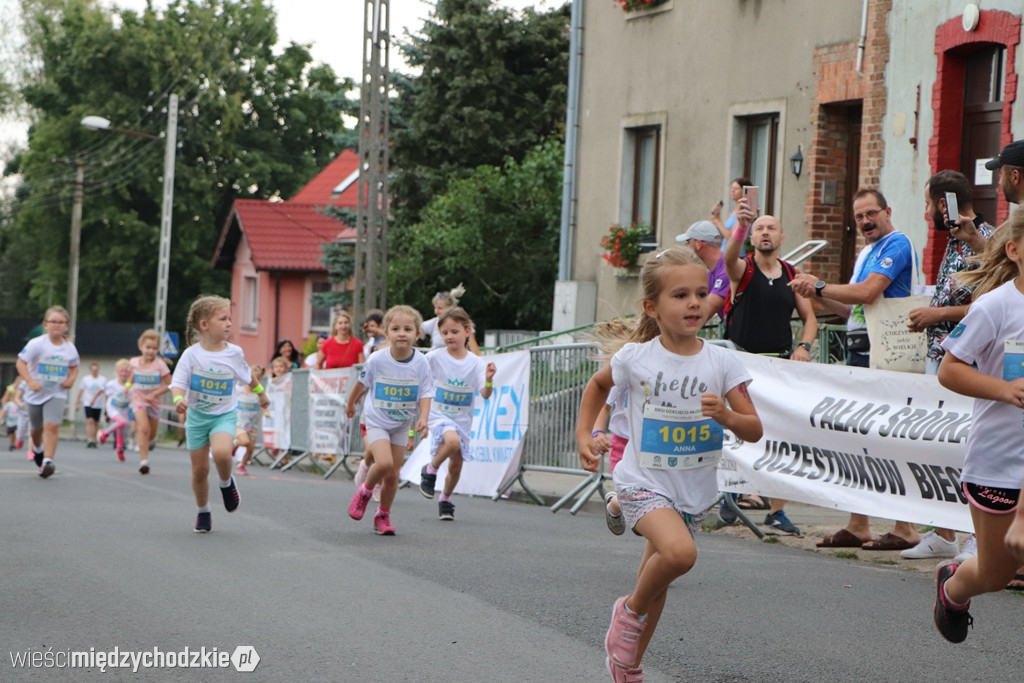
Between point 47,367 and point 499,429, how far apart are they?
5356 mm

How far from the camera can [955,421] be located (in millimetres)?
8969

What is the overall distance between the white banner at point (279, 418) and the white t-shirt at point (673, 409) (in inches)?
653

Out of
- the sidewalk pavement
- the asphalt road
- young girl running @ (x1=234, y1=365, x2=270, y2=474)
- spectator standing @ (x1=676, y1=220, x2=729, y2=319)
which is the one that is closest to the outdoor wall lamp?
the sidewalk pavement

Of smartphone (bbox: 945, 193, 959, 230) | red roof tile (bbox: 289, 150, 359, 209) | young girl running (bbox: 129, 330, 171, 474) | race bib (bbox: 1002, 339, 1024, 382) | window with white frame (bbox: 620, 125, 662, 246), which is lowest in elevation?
young girl running (bbox: 129, 330, 171, 474)

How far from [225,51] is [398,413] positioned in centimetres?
5386

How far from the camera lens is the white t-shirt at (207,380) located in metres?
10.8

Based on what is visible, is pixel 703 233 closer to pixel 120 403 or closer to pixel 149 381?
pixel 149 381

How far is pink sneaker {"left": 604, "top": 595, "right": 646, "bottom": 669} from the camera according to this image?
5.44m

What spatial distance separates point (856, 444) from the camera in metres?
9.84

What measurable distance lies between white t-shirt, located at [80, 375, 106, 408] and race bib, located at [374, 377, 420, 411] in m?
23.8

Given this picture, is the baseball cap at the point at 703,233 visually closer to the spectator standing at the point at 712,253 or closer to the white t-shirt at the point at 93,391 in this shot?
the spectator standing at the point at 712,253

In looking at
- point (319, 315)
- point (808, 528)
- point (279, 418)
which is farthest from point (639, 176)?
point (319, 315)

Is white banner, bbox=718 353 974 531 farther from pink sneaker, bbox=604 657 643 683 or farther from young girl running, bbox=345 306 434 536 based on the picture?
pink sneaker, bbox=604 657 643 683

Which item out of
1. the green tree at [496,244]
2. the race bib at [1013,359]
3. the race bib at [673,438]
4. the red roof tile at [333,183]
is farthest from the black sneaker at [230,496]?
the red roof tile at [333,183]
